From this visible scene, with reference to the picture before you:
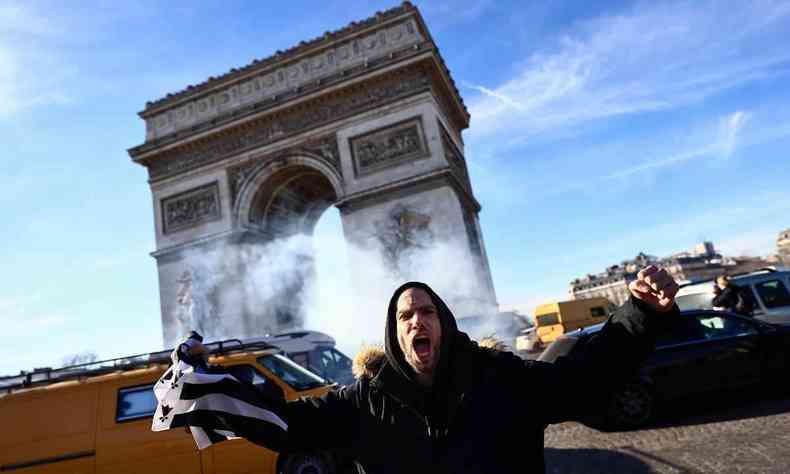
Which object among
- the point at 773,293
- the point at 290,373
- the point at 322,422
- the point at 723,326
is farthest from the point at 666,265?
the point at 322,422

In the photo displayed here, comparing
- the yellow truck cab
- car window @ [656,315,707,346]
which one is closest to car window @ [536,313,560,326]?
the yellow truck cab

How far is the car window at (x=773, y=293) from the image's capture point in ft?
26.1

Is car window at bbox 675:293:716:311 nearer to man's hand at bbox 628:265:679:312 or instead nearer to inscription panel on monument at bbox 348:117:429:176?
inscription panel on monument at bbox 348:117:429:176

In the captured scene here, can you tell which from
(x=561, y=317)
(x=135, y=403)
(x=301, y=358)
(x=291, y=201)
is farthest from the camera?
(x=291, y=201)

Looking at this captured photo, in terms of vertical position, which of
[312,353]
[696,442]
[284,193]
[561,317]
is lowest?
[696,442]

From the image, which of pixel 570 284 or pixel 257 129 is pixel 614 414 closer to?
pixel 257 129

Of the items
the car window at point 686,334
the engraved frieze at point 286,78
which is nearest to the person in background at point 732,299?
the car window at point 686,334

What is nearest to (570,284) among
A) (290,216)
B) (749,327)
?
(290,216)

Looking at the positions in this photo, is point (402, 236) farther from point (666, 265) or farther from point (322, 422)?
point (666, 265)

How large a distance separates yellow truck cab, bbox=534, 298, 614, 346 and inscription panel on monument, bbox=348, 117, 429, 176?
784 cm

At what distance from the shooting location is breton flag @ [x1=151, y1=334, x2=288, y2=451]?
4.70 feet

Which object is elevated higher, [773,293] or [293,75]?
[293,75]

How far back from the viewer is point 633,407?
4934mm

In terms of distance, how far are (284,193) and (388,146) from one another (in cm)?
533
